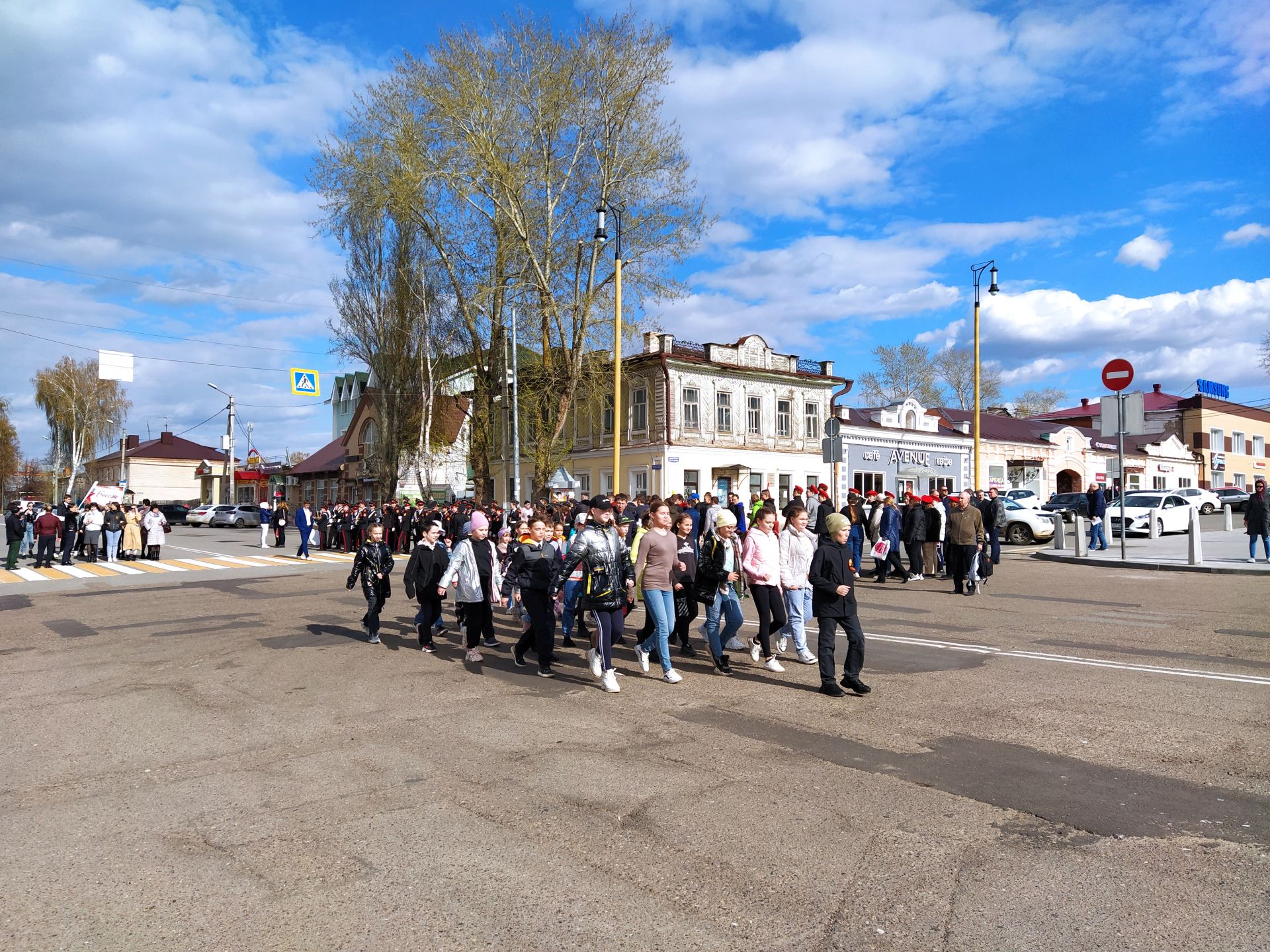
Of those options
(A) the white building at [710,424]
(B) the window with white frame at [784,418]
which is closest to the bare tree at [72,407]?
(A) the white building at [710,424]

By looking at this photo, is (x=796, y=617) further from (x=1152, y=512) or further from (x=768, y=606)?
(x=1152, y=512)

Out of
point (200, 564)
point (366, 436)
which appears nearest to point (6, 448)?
point (366, 436)

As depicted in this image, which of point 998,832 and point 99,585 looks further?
point 99,585

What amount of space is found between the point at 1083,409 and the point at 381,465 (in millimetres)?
57856

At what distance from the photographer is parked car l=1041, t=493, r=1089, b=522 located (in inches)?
1284

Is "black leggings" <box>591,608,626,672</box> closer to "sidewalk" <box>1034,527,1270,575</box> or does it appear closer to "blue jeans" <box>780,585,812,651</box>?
"blue jeans" <box>780,585,812,651</box>

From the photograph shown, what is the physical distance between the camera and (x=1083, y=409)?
2886 inches

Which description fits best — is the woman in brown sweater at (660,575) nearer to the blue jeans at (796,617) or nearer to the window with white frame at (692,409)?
the blue jeans at (796,617)

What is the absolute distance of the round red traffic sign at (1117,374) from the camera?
18.3 meters

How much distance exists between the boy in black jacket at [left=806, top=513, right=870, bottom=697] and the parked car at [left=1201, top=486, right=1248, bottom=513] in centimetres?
4420

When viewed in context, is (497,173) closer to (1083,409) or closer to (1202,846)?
(1202,846)

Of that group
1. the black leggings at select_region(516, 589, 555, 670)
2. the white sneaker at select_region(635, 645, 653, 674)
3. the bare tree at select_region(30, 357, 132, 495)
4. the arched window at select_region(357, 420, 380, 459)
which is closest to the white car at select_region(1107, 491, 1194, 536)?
the white sneaker at select_region(635, 645, 653, 674)

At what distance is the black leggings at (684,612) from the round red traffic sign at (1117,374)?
12.7 meters

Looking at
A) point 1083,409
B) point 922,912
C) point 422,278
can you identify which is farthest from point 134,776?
point 1083,409
